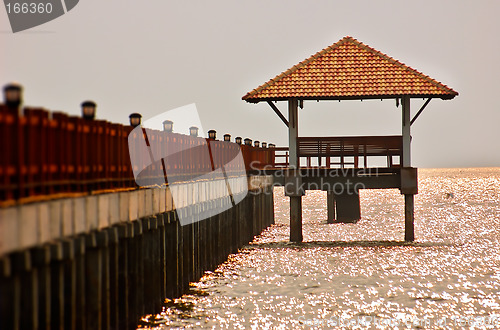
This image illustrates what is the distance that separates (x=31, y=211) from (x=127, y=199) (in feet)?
13.7

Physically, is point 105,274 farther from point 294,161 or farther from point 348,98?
point 348,98

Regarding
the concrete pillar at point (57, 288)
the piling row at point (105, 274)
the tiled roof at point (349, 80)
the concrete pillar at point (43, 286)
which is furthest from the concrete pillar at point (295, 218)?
the concrete pillar at point (43, 286)

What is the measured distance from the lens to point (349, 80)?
2781 centimetres

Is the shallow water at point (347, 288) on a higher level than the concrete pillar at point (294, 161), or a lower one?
lower

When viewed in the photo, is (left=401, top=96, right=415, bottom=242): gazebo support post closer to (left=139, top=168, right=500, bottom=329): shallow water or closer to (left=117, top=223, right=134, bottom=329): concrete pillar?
(left=139, top=168, right=500, bottom=329): shallow water

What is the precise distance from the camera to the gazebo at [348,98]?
26.5 meters

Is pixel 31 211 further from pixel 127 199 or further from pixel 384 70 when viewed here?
pixel 384 70

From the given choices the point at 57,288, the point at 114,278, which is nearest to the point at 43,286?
the point at 57,288

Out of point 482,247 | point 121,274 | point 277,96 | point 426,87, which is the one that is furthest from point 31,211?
point 482,247

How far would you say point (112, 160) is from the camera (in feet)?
41.7

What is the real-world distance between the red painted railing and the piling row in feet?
2.57

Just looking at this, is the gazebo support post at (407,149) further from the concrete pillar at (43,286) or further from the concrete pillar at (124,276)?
the concrete pillar at (43,286)

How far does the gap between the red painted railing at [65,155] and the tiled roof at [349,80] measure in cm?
1128

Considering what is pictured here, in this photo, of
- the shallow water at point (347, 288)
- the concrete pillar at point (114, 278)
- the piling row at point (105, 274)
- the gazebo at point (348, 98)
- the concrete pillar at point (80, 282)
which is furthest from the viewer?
the gazebo at point (348, 98)
